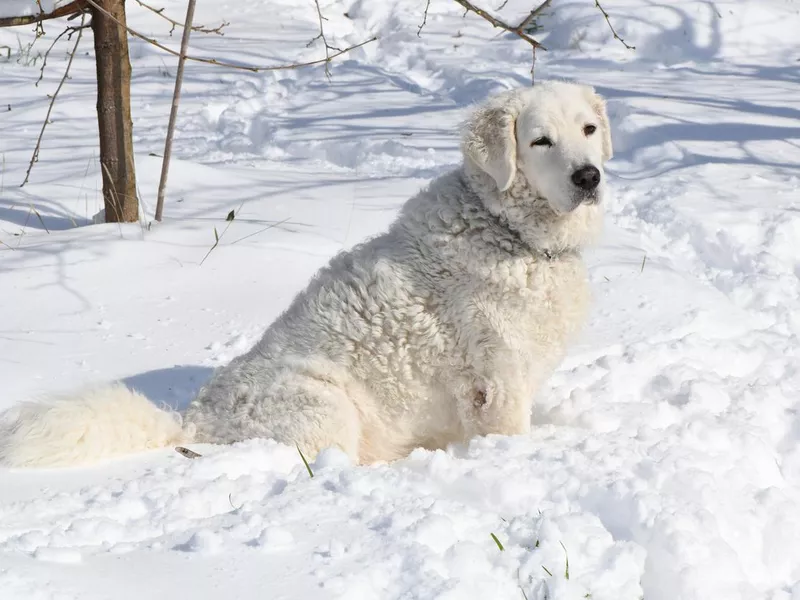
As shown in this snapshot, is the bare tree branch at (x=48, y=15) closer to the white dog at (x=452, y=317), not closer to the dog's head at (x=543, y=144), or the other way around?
the white dog at (x=452, y=317)

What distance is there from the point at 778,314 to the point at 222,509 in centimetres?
369

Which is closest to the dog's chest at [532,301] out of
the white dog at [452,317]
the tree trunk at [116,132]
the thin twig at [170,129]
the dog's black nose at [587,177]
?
the white dog at [452,317]

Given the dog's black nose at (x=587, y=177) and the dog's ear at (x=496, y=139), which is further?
the dog's ear at (x=496, y=139)

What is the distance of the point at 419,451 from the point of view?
10.8 feet

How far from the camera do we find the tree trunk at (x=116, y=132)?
5867 mm

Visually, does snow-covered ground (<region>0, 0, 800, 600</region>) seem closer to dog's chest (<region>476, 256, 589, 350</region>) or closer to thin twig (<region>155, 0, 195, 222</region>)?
thin twig (<region>155, 0, 195, 222</region>)

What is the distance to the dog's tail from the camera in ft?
9.77

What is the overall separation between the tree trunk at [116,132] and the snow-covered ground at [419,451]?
1.10 feet

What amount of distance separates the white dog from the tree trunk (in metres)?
2.84

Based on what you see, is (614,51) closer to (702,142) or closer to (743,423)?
(702,142)

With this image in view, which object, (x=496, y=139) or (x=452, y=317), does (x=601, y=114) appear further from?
(x=452, y=317)

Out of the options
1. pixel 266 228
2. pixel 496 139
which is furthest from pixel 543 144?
pixel 266 228

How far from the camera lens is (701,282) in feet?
18.3

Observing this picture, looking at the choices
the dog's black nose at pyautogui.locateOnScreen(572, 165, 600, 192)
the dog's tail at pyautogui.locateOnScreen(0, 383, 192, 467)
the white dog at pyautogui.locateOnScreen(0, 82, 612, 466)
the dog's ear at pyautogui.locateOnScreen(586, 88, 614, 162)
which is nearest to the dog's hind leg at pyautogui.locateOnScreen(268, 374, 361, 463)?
the white dog at pyautogui.locateOnScreen(0, 82, 612, 466)
